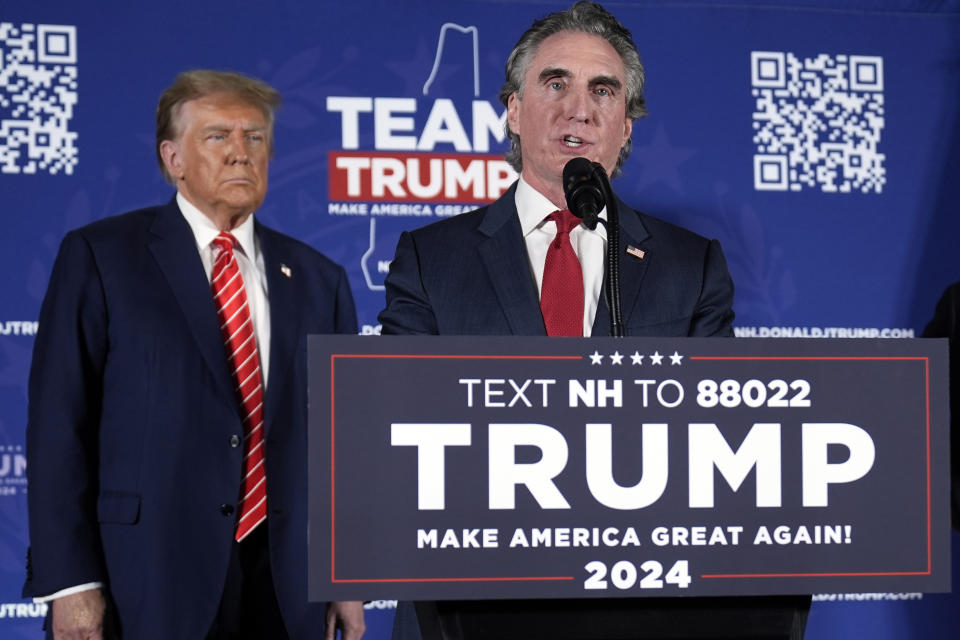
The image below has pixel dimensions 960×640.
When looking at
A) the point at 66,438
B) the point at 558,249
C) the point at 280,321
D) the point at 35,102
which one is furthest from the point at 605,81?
the point at 35,102

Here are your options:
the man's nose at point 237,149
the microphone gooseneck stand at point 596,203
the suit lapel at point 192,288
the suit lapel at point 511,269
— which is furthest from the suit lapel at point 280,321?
the microphone gooseneck stand at point 596,203

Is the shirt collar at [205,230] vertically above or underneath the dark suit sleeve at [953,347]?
above

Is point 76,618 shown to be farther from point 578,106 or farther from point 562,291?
point 578,106

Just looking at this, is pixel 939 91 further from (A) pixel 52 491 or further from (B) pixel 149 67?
(A) pixel 52 491

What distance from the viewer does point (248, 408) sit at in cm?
250

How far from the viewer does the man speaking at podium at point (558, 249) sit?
177 cm

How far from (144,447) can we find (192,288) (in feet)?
1.22

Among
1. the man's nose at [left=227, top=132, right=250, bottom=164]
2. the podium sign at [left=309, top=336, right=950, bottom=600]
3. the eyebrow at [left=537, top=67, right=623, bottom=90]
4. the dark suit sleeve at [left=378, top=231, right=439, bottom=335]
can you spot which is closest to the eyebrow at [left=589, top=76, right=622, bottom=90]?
the eyebrow at [left=537, top=67, right=623, bottom=90]

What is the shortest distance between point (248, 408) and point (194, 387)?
145 mm

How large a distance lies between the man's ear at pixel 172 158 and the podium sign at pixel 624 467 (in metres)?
1.86

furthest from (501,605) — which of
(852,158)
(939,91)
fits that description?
(939,91)

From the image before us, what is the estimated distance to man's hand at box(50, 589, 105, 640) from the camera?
2.22 metres

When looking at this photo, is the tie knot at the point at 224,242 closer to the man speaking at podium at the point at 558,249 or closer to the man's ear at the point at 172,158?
the man's ear at the point at 172,158

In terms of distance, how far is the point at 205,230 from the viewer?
8.80ft
